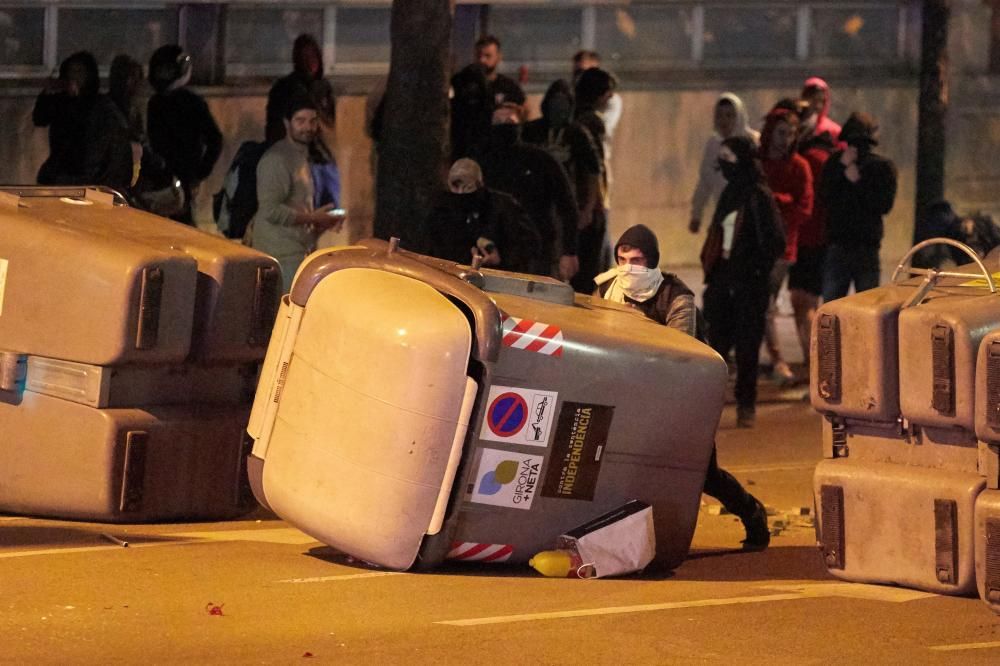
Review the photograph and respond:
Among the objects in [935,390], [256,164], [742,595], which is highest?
[256,164]

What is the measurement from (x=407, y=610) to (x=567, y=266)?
18.8ft

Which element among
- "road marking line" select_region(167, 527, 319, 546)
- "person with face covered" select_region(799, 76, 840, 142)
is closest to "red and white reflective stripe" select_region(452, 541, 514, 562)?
"road marking line" select_region(167, 527, 319, 546)

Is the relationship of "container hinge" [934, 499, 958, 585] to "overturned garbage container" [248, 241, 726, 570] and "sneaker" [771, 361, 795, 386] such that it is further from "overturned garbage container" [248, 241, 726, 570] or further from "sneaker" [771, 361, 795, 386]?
"sneaker" [771, 361, 795, 386]

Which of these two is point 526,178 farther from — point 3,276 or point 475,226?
point 3,276

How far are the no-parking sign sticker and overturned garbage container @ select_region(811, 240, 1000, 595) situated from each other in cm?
115

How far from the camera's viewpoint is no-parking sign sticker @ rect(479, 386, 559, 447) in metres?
8.34

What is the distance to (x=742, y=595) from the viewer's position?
8633 millimetres

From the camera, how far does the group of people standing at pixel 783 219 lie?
13547 millimetres

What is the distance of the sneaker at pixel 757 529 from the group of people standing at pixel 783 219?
12.1 feet

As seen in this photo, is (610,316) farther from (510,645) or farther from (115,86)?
(115,86)

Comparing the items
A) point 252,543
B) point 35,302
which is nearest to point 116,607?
point 252,543

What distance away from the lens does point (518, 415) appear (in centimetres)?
842

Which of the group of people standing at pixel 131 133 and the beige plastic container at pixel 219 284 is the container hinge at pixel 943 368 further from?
the group of people standing at pixel 131 133

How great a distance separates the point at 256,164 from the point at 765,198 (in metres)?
3.26
